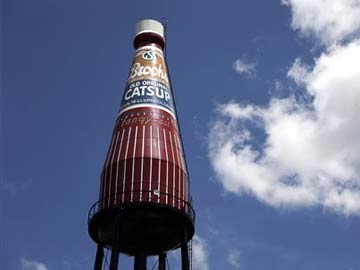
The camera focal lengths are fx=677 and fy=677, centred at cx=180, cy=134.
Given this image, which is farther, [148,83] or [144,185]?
[148,83]

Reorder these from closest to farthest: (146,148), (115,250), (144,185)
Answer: (115,250) → (144,185) → (146,148)

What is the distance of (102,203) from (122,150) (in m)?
3.72

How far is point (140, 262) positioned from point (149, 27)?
55.8 feet

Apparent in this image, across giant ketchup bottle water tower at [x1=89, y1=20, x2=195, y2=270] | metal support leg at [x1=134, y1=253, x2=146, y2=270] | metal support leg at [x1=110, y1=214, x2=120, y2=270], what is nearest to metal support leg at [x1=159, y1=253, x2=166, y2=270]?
giant ketchup bottle water tower at [x1=89, y1=20, x2=195, y2=270]

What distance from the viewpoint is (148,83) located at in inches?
1761

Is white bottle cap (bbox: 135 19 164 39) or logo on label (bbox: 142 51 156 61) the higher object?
white bottle cap (bbox: 135 19 164 39)

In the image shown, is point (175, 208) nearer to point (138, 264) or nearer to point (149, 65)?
point (138, 264)

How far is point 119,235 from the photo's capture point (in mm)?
38625

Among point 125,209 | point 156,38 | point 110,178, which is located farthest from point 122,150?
point 156,38

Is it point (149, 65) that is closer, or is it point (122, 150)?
point (122, 150)

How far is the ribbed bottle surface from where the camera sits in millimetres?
39719

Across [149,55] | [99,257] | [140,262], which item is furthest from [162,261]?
[149,55]

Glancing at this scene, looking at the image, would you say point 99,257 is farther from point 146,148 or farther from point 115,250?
point 146,148

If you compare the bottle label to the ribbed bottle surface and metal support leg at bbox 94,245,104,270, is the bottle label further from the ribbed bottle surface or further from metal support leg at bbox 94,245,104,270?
metal support leg at bbox 94,245,104,270
